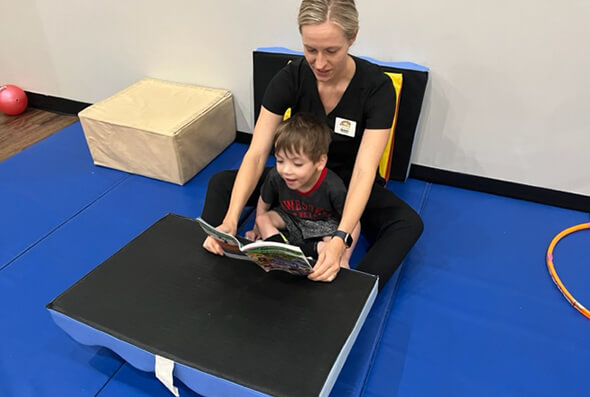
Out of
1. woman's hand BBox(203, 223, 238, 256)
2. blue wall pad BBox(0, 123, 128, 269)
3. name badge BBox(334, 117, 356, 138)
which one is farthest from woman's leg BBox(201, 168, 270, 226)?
blue wall pad BBox(0, 123, 128, 269)

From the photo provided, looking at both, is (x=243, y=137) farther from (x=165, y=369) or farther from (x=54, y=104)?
(x=165, y=369)

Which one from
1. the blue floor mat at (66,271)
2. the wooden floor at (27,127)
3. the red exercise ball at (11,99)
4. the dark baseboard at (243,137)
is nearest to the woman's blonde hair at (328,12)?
the blue floor mat at (66,271)

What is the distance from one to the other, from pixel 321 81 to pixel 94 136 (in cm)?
142

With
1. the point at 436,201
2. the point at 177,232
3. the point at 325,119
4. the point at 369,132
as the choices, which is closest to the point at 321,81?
the point at 325,119

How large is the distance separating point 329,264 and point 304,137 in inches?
16.6

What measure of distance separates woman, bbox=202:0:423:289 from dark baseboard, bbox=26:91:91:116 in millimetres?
1835

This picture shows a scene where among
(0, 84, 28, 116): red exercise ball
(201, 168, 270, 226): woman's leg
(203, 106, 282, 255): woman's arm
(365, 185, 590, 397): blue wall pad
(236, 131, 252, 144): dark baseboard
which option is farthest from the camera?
(0, 84, 28, 116): red exercise ball

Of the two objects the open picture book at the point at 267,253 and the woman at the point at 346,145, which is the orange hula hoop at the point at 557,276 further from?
the open picture book at the point at 267,253

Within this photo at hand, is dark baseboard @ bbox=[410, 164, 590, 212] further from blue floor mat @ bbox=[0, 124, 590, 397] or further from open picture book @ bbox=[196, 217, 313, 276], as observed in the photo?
open picture book @ bbox=[196, 217, 313, 276]

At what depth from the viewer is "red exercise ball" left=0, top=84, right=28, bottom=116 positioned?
9.81 ft

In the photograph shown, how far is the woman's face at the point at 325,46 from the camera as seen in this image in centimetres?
131

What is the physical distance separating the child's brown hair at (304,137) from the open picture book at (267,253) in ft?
1.12

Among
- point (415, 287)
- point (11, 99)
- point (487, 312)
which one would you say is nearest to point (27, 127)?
point (11, 99)

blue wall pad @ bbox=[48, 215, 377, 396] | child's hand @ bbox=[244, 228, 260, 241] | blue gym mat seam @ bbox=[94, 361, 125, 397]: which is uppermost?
blue wall pad @ bbox=[48, 215, 377, 396]
